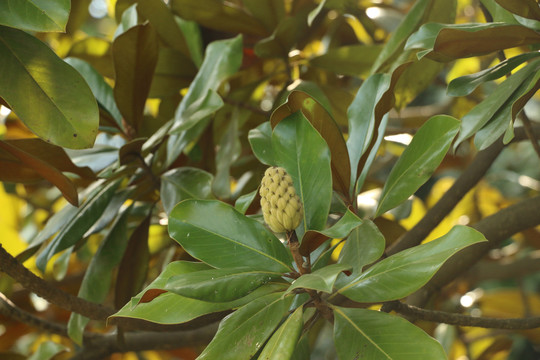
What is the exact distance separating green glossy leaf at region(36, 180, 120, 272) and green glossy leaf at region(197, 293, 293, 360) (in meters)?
0.38

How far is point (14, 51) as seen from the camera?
2.54ft

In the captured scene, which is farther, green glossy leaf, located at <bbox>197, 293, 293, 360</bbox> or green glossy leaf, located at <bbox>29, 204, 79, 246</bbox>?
green glossy leaf, located at <bbox>29, 204, 79, 246</bbox>

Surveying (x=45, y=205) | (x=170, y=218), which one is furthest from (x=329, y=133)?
(x=45, y=205)

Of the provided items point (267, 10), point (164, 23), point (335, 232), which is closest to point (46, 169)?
point (335, 232)

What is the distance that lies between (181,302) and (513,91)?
0.48 metres

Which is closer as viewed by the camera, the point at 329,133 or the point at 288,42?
the point at 329,133

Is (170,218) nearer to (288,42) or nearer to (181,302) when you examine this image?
(181,302)

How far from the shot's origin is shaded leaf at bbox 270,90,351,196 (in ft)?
2.38

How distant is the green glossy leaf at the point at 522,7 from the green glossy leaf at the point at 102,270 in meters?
0.67

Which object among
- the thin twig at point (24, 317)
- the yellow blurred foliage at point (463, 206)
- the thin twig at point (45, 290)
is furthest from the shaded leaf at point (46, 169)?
the yellow blurred foliage at point (463, 206)

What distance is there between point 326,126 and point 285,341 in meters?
0.28

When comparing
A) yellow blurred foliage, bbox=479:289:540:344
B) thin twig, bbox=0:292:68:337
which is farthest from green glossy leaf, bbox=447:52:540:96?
yellow blurred foliage, bbox=479:289:540:344

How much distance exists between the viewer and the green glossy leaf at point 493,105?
0.74m

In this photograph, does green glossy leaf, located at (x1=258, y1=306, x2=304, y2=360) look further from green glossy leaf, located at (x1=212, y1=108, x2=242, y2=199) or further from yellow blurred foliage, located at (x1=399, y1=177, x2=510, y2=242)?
yellow blurred foliage, located at (x1=399, y1=177, x2=510, y2=242)
